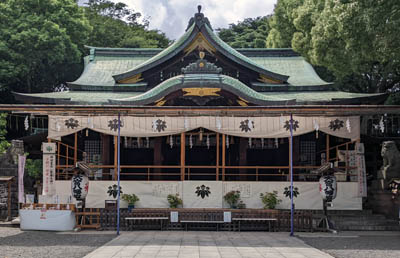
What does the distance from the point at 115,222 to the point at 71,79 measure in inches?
894

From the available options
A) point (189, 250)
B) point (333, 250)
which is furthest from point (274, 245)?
point (189, 250)

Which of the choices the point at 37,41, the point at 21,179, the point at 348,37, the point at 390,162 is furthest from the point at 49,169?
the point at 37,41

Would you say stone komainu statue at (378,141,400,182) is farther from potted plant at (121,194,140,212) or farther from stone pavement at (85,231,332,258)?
potted plant at (121,194,140,212)

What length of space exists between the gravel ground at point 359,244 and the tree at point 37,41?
2286 cm

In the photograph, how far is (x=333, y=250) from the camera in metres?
12.5

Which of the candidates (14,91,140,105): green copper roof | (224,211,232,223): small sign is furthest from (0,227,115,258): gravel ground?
(14,91,140,105): green copper roof

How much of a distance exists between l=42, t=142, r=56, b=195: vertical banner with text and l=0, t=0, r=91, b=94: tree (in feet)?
48.2

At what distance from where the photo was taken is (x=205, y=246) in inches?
511

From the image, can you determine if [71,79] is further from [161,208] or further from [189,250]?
[189,250]

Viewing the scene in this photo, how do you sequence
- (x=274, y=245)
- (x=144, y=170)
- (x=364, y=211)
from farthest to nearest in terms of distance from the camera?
(x=144, y=170)
(x=364, y=211)
(x=274, y=245)

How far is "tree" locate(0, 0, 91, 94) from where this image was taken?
31.3m

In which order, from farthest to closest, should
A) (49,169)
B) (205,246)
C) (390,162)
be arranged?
1. (390,162)
2. (49,169)
3. (205,246)

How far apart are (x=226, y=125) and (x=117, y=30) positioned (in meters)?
31.2

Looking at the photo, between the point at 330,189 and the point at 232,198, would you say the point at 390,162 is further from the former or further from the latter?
the point at 232,198
